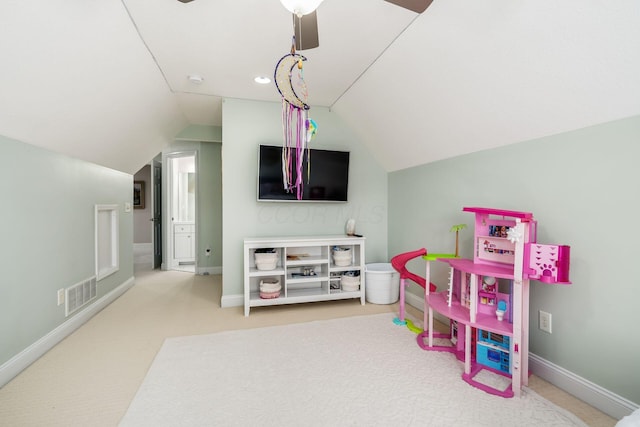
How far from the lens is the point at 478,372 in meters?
1.98

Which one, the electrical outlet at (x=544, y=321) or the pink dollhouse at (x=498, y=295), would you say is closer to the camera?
the pink dollhouse at (x=498, y=295)

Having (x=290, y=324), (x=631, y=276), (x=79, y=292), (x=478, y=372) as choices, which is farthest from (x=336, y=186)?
(x=79, y=292)

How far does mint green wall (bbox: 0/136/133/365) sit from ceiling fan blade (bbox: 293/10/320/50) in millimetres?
1967

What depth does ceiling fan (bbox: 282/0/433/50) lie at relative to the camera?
133cm

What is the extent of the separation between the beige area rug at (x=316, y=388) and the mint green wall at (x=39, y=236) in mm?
918

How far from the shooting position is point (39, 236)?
221cm

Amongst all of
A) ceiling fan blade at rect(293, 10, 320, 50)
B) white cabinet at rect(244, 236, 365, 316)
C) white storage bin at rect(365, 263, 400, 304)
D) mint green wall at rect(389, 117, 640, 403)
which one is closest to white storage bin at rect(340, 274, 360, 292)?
white cabinet at rect(244, 236, 365, 316)

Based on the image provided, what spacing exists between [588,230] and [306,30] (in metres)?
2.05

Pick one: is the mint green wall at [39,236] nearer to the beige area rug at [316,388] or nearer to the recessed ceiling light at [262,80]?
the beige area rug at [316,388]

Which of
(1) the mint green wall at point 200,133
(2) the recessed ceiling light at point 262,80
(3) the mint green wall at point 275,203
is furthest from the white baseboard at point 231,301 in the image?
(1) the mint green wall at point 200,133

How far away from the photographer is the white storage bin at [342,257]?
3.37 metres

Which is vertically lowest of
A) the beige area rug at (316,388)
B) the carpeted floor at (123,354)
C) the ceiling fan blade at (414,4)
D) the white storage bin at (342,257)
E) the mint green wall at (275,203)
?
the carpeted floor at (123,354)

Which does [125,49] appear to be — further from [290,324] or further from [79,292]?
[290,324]

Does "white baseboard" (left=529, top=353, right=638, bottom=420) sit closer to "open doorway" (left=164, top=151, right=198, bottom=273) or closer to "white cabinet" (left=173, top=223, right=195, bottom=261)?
"open doorway" (left=164, top=151, right=198, bottom=273)
